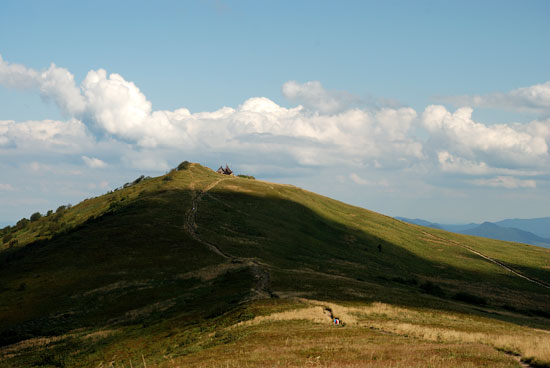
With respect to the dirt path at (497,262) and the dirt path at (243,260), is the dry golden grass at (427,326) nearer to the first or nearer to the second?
the dirt path at (243,260)

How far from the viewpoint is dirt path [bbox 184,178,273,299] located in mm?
53528

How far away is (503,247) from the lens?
173 metres

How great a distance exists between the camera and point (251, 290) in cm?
5247

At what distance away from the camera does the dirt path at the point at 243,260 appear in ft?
176

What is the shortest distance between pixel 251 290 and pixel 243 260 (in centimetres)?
2644

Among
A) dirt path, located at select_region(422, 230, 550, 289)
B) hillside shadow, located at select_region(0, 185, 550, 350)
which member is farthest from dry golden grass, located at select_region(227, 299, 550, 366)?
dirt path, located at select_region(422, 230, 550, 289)

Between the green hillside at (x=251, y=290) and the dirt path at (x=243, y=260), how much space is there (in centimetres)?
34

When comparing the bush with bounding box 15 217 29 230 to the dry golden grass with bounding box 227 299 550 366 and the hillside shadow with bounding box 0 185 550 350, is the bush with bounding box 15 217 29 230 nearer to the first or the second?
the hillside shadow with bounding box 0 185 550 350

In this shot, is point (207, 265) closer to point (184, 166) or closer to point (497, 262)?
point (497, 262)

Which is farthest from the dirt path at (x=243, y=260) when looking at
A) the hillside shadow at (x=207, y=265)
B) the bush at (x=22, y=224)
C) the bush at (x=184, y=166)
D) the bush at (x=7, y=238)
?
the bush at (x=22, y=224)

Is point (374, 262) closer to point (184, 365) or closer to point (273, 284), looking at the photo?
point (273, 284)

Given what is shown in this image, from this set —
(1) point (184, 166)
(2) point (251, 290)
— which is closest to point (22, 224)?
(1) point (184, 166)

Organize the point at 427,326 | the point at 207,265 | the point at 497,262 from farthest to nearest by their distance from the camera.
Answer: the point at 497,262, the point at 207,265, the point at 427,326

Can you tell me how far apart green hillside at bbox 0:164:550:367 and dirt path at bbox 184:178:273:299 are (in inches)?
13.6
